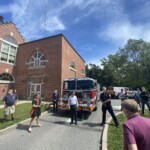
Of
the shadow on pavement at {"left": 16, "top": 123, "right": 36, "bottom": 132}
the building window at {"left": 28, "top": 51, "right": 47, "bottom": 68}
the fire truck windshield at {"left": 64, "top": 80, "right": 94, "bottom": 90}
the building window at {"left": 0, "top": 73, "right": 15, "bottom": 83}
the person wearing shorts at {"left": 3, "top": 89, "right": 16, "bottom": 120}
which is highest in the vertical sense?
the building window at {"left": 28, "top": 51, "right": 47, "bottom": 68}

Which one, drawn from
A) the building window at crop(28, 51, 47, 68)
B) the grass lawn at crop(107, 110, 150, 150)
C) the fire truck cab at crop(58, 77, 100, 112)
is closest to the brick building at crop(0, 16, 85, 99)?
the building window at crop(28, 51, 47, 68)

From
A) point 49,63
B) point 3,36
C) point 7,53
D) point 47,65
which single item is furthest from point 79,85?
point 3,36

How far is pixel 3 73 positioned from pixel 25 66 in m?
3.01

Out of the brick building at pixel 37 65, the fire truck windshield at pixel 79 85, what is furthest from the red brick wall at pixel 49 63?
the fire truck windshield at pixel 79 85

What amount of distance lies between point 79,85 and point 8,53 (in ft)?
47.1

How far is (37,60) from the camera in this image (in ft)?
74.1

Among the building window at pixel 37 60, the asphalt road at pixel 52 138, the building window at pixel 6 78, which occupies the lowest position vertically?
the asphalt road at pixel 52 138

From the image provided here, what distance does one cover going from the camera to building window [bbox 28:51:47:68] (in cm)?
2216

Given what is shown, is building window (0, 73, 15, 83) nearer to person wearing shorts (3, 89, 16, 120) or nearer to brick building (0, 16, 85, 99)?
brick building (0, 16, 85, 99)

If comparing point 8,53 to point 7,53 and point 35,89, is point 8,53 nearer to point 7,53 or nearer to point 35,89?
point 7,53

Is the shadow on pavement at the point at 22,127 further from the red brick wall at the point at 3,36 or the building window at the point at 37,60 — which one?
the red brick wall at the point at 3,36

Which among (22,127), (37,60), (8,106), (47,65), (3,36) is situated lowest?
(22,127)

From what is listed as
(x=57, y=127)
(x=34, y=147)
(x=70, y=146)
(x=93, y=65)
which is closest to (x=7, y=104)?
(x=57, y=127)

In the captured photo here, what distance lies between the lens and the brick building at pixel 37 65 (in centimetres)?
2056
